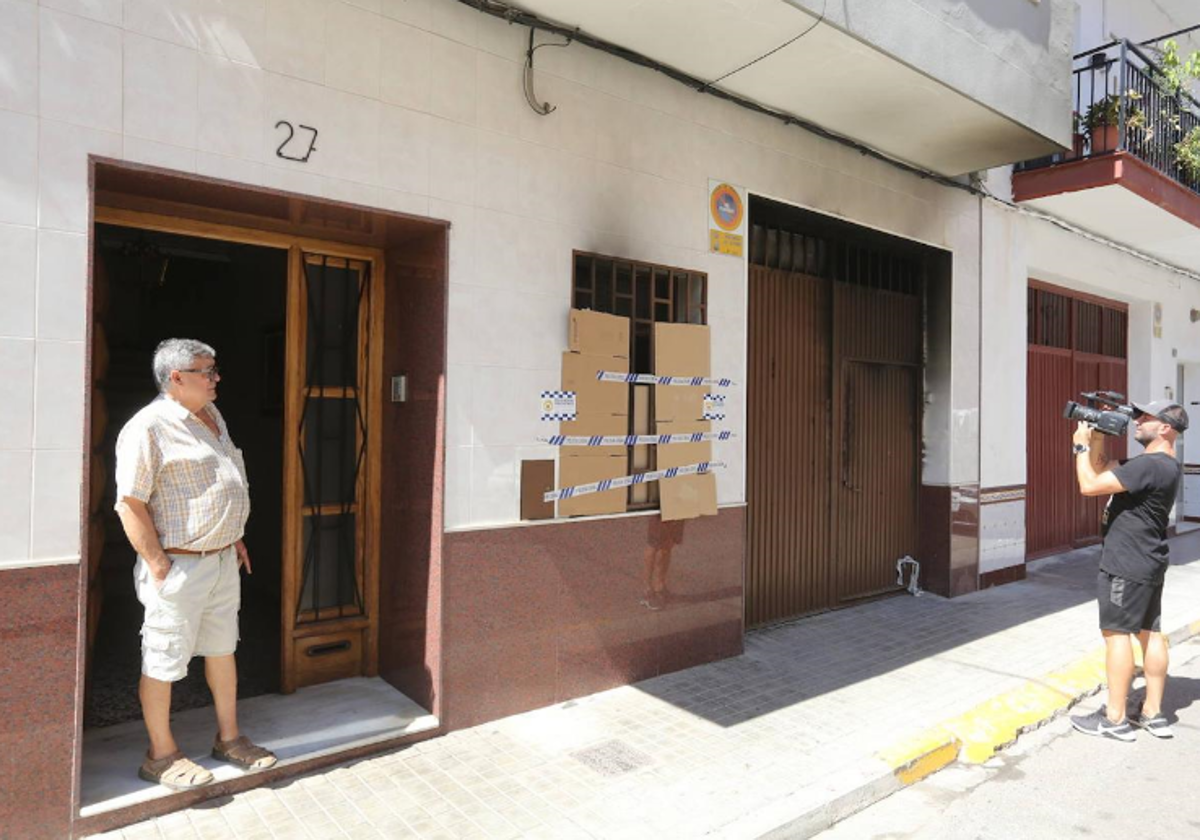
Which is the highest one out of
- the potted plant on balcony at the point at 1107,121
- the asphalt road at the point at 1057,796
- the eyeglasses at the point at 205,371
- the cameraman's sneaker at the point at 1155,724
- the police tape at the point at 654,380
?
the potted plant on balcony at the point at 1107,121

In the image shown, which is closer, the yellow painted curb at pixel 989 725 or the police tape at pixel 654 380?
the yellow painted curb at pixel 989 725

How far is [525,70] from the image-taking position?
460 centimetres

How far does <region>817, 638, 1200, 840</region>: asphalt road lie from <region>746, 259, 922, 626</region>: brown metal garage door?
7.83 feet

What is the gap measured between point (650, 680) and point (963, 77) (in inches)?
189

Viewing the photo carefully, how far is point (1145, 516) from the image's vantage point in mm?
4711

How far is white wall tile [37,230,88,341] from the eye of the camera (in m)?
3.16

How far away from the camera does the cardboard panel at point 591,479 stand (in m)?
4.80

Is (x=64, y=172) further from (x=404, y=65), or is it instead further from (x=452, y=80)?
(x=452, y=80)

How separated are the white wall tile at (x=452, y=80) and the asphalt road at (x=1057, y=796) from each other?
411 cm

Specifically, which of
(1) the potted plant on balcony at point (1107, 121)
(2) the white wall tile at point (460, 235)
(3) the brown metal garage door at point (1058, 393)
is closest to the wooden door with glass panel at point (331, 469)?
(2) the white wall tile at point (460, 235)

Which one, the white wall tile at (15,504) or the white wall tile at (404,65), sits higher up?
the white wall tile at (404,65)

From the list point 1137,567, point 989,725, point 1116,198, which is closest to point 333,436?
point 989,725

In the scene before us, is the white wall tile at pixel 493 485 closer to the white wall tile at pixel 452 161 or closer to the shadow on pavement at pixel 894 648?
the white wall tile at pixel 452 161

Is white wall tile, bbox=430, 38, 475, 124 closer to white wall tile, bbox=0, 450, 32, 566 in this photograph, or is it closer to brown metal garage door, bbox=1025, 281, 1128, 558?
white wall tile, bbox=0, 450, 32, 566
